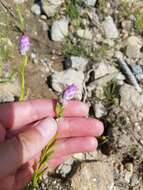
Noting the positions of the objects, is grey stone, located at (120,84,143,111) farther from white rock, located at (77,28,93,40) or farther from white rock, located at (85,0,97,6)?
white rock, located at (85,0,97,6)

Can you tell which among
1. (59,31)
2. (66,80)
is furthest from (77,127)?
(59,31)

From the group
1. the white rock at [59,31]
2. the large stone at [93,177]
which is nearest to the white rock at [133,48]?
the white rock at [59,31]

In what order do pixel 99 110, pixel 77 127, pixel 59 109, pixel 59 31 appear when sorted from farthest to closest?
pixel 59 31
pixel 99 110
pixel 77 127
pixel 59 109

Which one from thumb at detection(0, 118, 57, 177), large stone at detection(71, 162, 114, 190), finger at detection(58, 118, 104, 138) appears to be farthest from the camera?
large stone at detection(71, 162, 114, 190)

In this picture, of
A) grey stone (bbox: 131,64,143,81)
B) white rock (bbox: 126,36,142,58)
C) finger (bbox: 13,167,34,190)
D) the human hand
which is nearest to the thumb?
the human hand

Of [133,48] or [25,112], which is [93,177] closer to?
[25,112]

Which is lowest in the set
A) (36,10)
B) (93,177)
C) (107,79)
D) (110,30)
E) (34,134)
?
(93,177)

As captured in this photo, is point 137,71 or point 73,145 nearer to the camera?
point 73,145

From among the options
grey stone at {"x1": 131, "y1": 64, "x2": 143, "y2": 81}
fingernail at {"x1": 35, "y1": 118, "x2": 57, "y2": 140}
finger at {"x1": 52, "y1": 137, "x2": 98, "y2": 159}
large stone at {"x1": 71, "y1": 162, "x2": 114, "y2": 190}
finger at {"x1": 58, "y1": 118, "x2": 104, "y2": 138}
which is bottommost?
large stone at {"x1": 71, "y1": 162, "x2": 114, "y2": 190}
